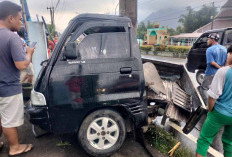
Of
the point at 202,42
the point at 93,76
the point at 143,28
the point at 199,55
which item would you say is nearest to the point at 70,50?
the point at 93,76

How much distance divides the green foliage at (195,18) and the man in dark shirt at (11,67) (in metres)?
59.1

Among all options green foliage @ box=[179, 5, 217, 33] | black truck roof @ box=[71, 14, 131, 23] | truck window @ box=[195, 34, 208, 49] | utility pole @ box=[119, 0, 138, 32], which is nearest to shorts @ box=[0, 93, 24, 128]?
black truck roof @ box=[71, 14, 131, 23]

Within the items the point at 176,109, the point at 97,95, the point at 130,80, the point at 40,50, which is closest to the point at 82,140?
the point at 97,95

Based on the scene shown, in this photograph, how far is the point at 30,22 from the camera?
216 inches

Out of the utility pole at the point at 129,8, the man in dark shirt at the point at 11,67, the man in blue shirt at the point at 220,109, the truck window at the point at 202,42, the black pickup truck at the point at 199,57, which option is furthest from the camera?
the truck window at the point at 202,42

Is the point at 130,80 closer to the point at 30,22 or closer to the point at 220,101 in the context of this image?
the point at 220,101

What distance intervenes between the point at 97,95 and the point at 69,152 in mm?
1127

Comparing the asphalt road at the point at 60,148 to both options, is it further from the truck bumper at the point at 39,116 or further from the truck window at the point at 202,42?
the truck window at the point at 202,42

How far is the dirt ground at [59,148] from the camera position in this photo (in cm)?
277

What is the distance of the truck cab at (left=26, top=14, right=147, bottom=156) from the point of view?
2461 mm

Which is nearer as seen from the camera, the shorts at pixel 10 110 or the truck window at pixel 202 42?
the shorts at pixel 10 110

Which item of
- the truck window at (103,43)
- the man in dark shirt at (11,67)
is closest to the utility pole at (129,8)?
the truck window at (103,43)

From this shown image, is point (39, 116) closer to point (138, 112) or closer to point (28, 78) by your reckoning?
point (138, 112)

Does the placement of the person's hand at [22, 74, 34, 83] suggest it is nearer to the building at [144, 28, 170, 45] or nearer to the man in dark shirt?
the man in dark shirt
